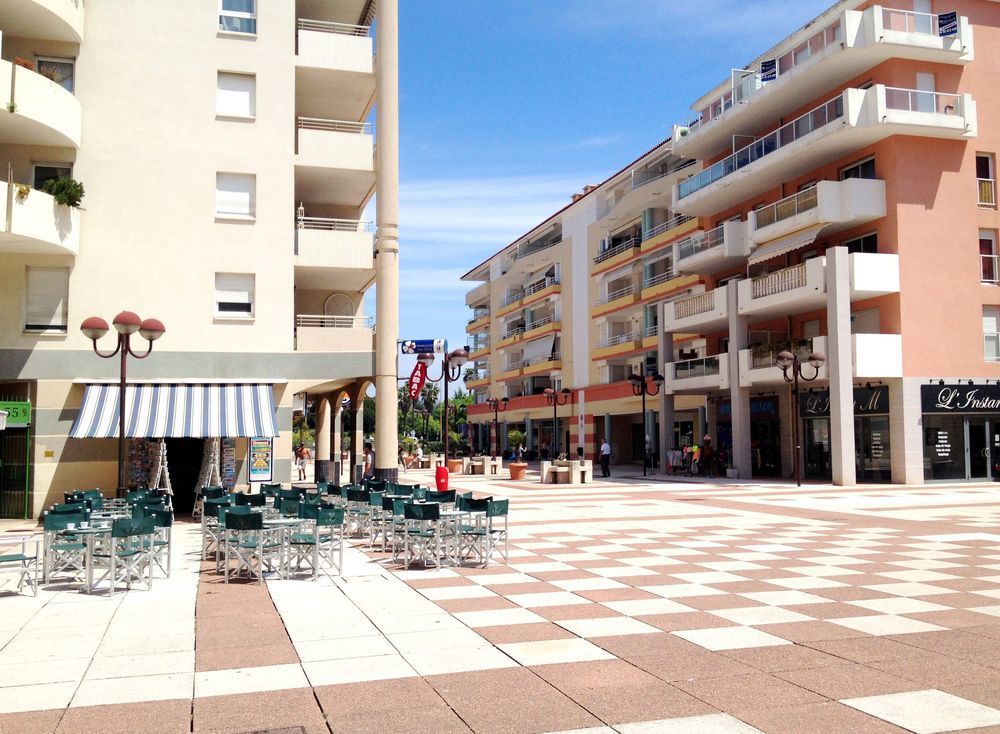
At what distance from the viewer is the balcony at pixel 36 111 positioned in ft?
65.8

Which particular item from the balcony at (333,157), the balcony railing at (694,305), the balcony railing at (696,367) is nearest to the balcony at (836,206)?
the balcony railing at (694,305)

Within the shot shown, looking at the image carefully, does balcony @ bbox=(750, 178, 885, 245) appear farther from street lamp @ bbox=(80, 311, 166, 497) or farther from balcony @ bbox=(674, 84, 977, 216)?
street lamp @ bbox=(80, 311, 166, 497)

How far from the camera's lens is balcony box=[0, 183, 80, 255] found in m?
19.9

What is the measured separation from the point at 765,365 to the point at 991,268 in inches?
339

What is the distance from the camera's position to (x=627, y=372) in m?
56.5

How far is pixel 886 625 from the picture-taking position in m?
8.25

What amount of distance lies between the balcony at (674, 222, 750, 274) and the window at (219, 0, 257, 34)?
2176cm

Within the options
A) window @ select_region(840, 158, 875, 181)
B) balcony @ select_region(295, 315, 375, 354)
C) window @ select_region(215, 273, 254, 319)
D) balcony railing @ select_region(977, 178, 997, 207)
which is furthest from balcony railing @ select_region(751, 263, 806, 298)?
window @ select_region(215, 273, 254, 319)

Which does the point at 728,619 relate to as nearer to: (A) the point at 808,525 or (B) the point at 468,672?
(B) the point at 468,672

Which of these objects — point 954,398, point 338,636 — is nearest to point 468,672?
point 338,636

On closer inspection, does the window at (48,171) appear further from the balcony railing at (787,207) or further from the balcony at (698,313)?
the balcony at (698,313)

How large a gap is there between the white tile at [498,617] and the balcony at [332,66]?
19296 mm

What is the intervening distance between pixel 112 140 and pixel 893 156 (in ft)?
81.2

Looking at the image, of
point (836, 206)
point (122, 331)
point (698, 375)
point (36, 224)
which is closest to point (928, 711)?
point (122, 331)
